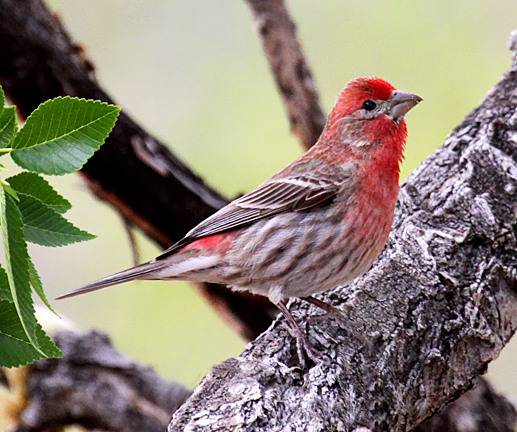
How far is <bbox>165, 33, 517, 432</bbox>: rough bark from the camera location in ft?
6.30

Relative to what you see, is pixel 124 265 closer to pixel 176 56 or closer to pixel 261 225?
pixel 176 56

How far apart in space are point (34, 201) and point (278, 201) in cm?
238

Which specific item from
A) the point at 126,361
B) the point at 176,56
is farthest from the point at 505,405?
the point at 176,56

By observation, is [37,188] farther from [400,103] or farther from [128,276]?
[400,103]

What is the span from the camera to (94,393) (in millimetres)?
3471

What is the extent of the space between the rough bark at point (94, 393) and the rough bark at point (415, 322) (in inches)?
42.2

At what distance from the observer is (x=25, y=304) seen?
76 centimetres

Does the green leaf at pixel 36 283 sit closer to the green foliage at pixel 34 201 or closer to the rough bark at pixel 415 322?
the green foliage at pixel 34 201

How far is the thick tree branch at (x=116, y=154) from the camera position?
351 centimetres

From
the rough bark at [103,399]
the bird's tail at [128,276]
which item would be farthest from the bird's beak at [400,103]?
the rough bark at [103,399]

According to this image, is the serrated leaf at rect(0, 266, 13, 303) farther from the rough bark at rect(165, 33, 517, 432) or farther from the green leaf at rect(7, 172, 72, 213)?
the rough bark at rect(165, 33, 517, 432)

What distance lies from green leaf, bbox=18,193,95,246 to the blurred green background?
4.24 metres

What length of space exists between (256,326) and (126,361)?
2.98 feet

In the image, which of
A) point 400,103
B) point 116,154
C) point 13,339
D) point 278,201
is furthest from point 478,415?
point 13,339
